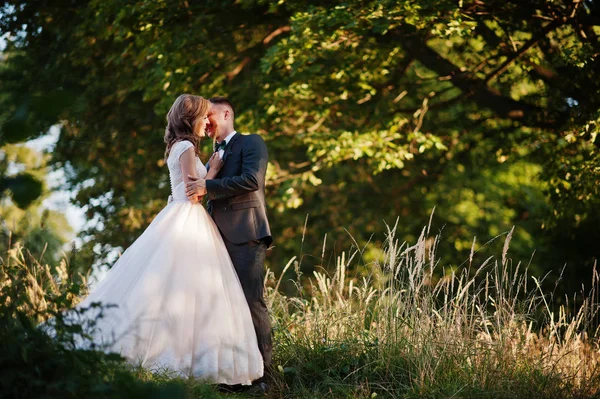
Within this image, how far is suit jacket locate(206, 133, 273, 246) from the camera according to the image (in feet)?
17.5

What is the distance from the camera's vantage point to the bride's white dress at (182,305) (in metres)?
5.00

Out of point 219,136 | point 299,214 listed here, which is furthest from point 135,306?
point 299,214

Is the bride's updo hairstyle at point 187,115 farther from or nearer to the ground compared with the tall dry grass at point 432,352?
farther from the ground

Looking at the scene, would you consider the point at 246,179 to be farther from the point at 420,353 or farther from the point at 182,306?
the point at 420,353

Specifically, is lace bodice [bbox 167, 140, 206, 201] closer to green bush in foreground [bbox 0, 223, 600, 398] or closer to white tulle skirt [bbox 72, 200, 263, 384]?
white tulle skirt [bbox 72, 200, 263, 384]

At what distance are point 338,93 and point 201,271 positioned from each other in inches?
268

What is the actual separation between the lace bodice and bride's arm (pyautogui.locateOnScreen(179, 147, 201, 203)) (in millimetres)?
35

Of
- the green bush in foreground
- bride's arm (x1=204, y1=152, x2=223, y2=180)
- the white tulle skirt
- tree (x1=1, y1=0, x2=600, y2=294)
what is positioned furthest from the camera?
tree (x1=1, y1=0, x2=600, y2=294)

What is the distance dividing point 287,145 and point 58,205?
447 cm

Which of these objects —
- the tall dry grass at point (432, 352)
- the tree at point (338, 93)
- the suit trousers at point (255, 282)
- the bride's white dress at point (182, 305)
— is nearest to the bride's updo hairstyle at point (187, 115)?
the bride's white dress at point (182, 305)

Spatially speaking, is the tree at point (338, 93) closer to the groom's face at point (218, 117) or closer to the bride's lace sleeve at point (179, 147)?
the groom's face at point (218, 117)

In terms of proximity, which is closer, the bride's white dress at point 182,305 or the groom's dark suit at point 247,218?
the bride's white dress at point 182,305

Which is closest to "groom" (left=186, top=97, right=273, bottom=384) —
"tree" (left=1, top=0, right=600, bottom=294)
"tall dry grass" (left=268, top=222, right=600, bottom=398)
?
"tall dry grass" (left=268, top=222, right=600, bottom=398)

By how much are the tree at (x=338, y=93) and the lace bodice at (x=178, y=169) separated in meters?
3.86
